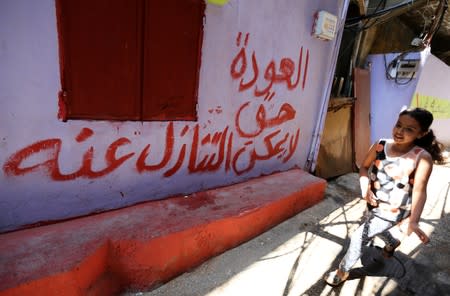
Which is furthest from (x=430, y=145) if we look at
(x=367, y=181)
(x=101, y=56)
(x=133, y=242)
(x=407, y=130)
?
(x=101, y=56)

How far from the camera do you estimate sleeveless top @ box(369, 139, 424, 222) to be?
6.64ft

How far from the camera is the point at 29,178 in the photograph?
2.02 meters

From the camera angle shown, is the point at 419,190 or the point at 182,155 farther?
the point at 182,155

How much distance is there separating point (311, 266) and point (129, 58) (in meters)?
2.50

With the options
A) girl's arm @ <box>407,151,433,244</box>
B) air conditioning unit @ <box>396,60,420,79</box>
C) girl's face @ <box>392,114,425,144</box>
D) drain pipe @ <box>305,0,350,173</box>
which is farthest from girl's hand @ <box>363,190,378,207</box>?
air conditioning unit @ <box>396,60,420,79</box>

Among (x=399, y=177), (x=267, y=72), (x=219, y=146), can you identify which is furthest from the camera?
(x=267, y=72)

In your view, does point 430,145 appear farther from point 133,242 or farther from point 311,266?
point 133,242

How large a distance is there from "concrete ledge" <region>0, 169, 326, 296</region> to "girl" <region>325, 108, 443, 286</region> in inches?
39.8

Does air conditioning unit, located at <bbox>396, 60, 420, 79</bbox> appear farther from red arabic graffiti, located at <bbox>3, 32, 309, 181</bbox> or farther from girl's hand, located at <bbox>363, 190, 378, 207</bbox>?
girl's hand, located at <bbox>363, 190, 378, 207</bbox>

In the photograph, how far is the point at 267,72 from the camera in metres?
3.35

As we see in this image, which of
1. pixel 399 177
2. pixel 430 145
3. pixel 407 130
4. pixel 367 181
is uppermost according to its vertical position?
pixel 407 130

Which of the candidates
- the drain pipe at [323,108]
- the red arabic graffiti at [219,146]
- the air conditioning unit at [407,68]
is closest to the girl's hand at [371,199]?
the red arabic graffiti at [219,146]

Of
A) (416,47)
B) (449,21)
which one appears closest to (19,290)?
(416,47)

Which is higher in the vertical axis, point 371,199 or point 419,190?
point 419,190
